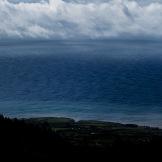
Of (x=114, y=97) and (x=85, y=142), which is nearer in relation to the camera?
(x=85, y=142)

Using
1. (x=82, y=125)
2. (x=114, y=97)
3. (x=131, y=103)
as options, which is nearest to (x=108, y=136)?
(x=82, y=125)

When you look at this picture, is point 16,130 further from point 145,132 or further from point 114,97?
point 114,97

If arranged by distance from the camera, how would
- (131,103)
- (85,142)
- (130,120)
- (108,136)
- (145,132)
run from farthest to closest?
(131,103) < (130,120) < (145,132) < (108,136) < (85,142)

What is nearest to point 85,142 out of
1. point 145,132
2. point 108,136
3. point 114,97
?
point 108,136


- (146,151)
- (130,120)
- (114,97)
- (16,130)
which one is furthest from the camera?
(114,97)

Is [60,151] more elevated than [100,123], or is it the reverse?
[100,123]

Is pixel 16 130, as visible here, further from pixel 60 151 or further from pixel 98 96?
pixel 98 96

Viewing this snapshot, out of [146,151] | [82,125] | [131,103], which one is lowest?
[146,151]

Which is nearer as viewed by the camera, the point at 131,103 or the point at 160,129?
the point at 160,129

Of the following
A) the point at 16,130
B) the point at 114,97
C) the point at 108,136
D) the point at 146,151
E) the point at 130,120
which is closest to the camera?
Result: the point at 146,151
